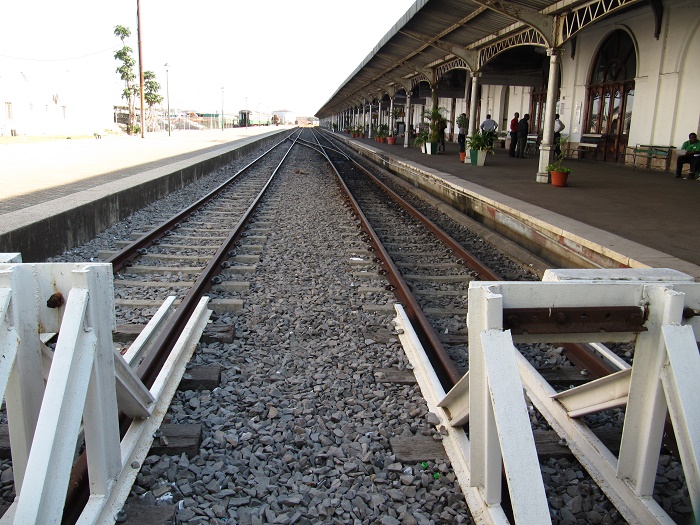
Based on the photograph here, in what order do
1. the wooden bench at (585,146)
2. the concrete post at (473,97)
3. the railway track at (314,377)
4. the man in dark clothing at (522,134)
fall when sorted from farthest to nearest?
1. the man in dark clothing at (522,134)
2. the wooden bench at (585,146)
3. the concrete post at (473,97)
4. the railway track at (314,377)

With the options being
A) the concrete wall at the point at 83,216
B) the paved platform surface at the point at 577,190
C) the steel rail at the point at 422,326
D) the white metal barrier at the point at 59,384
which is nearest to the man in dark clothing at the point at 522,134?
the paved platform surface at the point at 577,190

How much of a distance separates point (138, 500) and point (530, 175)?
1361cm

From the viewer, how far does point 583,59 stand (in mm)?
19531

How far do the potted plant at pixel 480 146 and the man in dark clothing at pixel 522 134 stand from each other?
11.3ft

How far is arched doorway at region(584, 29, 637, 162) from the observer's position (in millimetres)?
17266

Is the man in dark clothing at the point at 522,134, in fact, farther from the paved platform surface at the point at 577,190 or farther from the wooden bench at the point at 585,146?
the paved platform surface at the point at 577,190

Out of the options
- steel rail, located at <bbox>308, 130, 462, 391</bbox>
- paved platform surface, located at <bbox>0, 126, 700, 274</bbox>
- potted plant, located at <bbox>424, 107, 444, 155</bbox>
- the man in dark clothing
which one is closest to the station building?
paved platform surface, located at <bbox>0, 126, 700, 274</bbox>

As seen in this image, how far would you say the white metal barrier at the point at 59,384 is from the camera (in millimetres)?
2096

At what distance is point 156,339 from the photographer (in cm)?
415

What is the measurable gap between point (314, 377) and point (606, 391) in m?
1.81

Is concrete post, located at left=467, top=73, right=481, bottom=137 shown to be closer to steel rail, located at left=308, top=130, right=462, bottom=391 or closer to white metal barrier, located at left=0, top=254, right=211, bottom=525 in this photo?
steel rail, located at left=308, top=130, right=462, bottom=391

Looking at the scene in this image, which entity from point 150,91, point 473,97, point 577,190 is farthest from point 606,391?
point 150,91

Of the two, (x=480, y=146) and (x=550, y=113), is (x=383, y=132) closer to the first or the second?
(x=480, y=146)

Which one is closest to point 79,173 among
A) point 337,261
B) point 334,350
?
point 337,261
